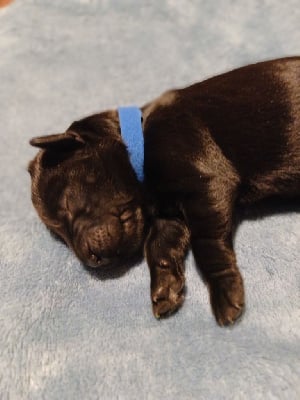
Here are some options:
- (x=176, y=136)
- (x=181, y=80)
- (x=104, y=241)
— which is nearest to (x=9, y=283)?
(x=104, y=241)

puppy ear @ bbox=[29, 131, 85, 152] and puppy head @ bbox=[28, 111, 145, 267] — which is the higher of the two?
puppy ear @ bbox=[29, 131, 85, 152]

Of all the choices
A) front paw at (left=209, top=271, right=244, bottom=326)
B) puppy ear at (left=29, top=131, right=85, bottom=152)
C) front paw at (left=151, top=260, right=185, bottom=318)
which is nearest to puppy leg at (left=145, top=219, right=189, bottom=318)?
front paw at (left=151, top=260, right=185, bottom=318)

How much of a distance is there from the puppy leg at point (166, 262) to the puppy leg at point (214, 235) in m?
0.08

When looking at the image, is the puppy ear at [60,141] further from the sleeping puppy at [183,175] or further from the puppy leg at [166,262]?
the puppy leg at [166,262]

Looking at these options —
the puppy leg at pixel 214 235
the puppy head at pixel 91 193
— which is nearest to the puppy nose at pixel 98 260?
the puppy head at pixel 91 193

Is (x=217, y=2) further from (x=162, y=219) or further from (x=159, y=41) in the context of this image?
(x=162, y=219)

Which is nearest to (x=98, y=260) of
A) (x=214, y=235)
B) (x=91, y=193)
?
(x=91, y=193)

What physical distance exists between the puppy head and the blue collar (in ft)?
0.09

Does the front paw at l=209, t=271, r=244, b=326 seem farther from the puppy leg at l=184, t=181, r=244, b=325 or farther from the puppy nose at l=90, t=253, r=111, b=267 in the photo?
the puppy nose at l=90, t=253, r=111, b=267

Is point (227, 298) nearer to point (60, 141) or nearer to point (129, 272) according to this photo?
point (129, 272)

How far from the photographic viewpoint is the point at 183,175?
1728mm

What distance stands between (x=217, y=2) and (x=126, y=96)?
796mm

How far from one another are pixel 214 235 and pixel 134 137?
1.39 ft

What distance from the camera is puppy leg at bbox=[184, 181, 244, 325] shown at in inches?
66.1
